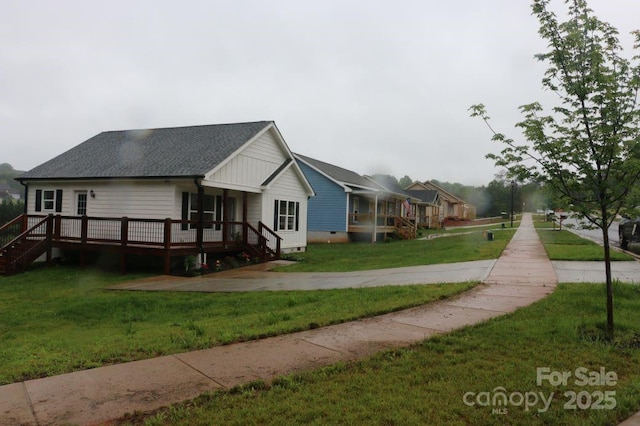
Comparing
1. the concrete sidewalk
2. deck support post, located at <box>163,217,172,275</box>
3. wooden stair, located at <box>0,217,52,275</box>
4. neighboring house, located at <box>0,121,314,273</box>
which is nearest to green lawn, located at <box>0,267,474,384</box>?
the concrete sidewalk

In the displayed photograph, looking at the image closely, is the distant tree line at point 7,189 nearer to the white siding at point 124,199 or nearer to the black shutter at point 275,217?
the white siding at point 124,199

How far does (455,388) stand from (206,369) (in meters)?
2.49

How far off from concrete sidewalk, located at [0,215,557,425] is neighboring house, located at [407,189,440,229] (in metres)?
43.9

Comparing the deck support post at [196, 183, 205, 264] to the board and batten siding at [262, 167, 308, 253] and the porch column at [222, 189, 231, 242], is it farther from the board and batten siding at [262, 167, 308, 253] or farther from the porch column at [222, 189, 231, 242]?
the board and batten siding at [262, 167, 308, 253]

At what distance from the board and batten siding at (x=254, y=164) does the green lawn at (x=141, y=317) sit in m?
5.95

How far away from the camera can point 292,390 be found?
13.1ft

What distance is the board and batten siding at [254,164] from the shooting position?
643 inches

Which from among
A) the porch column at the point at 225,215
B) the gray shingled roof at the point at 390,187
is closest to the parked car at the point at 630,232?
the porch column at the point at 225,215

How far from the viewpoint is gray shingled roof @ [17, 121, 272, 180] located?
15758 millimetres

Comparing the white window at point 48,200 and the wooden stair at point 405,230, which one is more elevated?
the white window at point 48,200

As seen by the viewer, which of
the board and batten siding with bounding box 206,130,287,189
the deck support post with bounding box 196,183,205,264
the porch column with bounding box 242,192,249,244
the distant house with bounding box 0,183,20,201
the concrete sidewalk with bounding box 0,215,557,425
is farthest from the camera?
the distant house with bounding box 0,183,20,201

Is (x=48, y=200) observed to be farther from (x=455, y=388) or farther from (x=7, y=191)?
(x=7, y=191)

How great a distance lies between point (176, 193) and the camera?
15359mm

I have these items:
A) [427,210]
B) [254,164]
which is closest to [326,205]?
[254,164]
